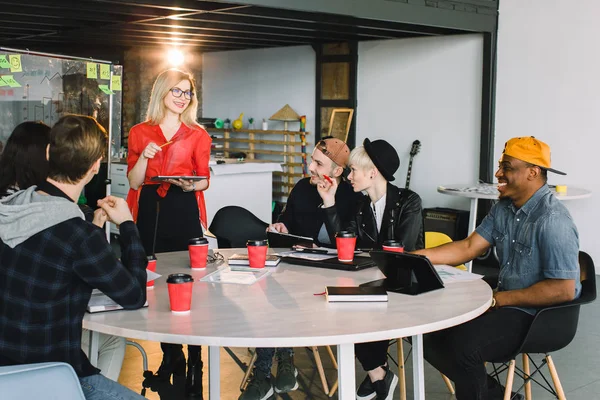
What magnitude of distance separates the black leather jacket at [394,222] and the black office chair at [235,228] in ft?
2.29

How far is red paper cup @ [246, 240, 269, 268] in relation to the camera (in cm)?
315

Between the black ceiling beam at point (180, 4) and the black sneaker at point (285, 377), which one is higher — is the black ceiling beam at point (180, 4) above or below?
above

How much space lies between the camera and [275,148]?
10.4 metres

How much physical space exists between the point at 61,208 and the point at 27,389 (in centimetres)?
58

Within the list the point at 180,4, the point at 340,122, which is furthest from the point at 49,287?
the point at 340,122

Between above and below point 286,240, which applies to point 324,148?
above

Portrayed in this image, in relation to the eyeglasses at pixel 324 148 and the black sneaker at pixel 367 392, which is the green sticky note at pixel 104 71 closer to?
the eyeglasses at pixel 324 148

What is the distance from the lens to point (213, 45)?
32.6 feet

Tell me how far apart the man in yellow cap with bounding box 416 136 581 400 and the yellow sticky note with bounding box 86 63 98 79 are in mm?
4506

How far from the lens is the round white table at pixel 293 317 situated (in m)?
2.21

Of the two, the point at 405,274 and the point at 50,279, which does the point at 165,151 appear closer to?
the point at 405,274

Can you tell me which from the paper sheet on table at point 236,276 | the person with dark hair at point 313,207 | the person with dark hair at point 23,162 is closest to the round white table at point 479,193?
the person with dark hair at point 313,207

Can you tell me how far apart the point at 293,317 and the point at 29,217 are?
88 cm

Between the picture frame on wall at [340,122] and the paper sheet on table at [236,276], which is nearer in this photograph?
the paper sheet on table at [236,276]
